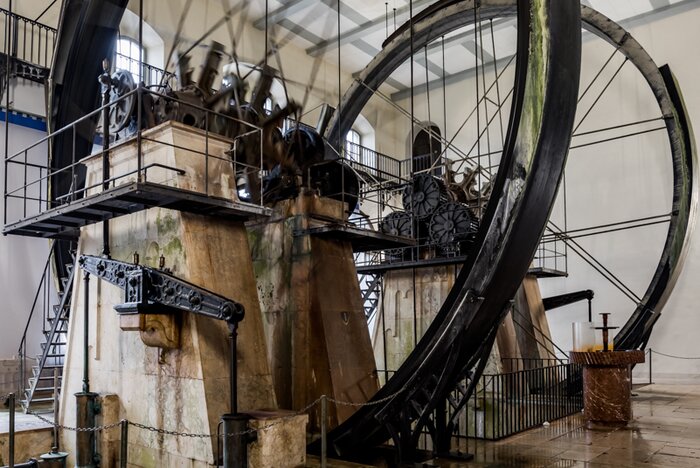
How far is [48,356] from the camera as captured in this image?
9.54 m

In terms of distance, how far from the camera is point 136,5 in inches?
589

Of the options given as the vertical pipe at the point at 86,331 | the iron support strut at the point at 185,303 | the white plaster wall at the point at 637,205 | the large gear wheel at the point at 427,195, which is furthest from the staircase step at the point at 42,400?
the white plaster wall at the point at 637,205

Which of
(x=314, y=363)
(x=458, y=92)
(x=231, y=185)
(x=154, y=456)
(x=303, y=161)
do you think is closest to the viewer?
(x=154, y=456)

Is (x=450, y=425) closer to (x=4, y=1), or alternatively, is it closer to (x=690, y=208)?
(x=690, y=208)

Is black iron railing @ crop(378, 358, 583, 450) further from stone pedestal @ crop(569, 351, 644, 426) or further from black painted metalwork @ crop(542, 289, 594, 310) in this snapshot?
black painted metalwork @ crop(542, 289, 594, 310)

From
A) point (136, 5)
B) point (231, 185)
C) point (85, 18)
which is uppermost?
point (136, 5)

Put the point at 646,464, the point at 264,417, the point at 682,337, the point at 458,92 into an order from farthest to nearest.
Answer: the point at 458,92 → the point at 682,337 → the point at 646,464 → the point at 264,417

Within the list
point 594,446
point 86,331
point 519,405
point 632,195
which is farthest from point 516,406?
point 632,195

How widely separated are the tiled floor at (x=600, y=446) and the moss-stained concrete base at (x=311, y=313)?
6.37 ft

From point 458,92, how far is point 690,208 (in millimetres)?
11832

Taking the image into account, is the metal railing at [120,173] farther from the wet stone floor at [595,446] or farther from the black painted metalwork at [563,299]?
the black painted metalwork at [563,299]

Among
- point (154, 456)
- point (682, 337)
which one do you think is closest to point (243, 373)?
point (154, 456)

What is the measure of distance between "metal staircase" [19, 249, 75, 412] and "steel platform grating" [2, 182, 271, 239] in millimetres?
Result: 996

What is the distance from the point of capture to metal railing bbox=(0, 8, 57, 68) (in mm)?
12133
